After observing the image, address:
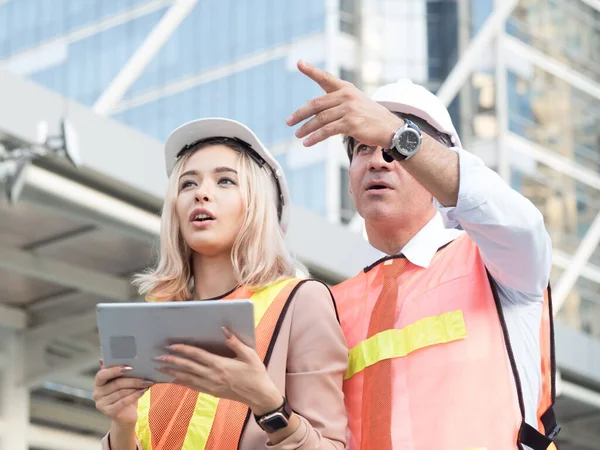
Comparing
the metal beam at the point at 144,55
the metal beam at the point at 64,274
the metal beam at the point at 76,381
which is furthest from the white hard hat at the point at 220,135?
the metal beam at the point at 144,55

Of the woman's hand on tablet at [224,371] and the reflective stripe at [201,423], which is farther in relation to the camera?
the reflective stripe at [201,423]

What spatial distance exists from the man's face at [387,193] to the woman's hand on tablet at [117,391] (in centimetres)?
106

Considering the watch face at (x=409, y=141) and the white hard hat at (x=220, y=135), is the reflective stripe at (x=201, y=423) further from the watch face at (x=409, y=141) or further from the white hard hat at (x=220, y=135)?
the watch face at (x=409, y=141)

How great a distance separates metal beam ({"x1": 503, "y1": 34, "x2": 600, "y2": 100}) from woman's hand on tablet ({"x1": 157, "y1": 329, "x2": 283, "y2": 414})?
41.6 m

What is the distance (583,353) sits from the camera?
2358 centimetres

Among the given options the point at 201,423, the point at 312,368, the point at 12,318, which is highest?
the point at 12,318

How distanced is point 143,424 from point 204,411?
228 mm

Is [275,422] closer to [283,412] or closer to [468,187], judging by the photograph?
[283,412]

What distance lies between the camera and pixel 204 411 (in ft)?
11.9

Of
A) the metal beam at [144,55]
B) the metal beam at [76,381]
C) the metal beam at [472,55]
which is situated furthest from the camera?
the metal beam at [144,55]

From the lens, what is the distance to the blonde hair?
385 centimetres

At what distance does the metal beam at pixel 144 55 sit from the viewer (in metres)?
47.3

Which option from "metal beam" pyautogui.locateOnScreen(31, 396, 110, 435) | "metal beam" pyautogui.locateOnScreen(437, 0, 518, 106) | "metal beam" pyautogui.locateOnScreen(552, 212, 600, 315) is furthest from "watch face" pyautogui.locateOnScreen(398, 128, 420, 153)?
"metal beam" pyautogui.locateOnScreen(437, 0, 518, 106)

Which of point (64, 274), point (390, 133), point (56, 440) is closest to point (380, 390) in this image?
point (390, 133)
